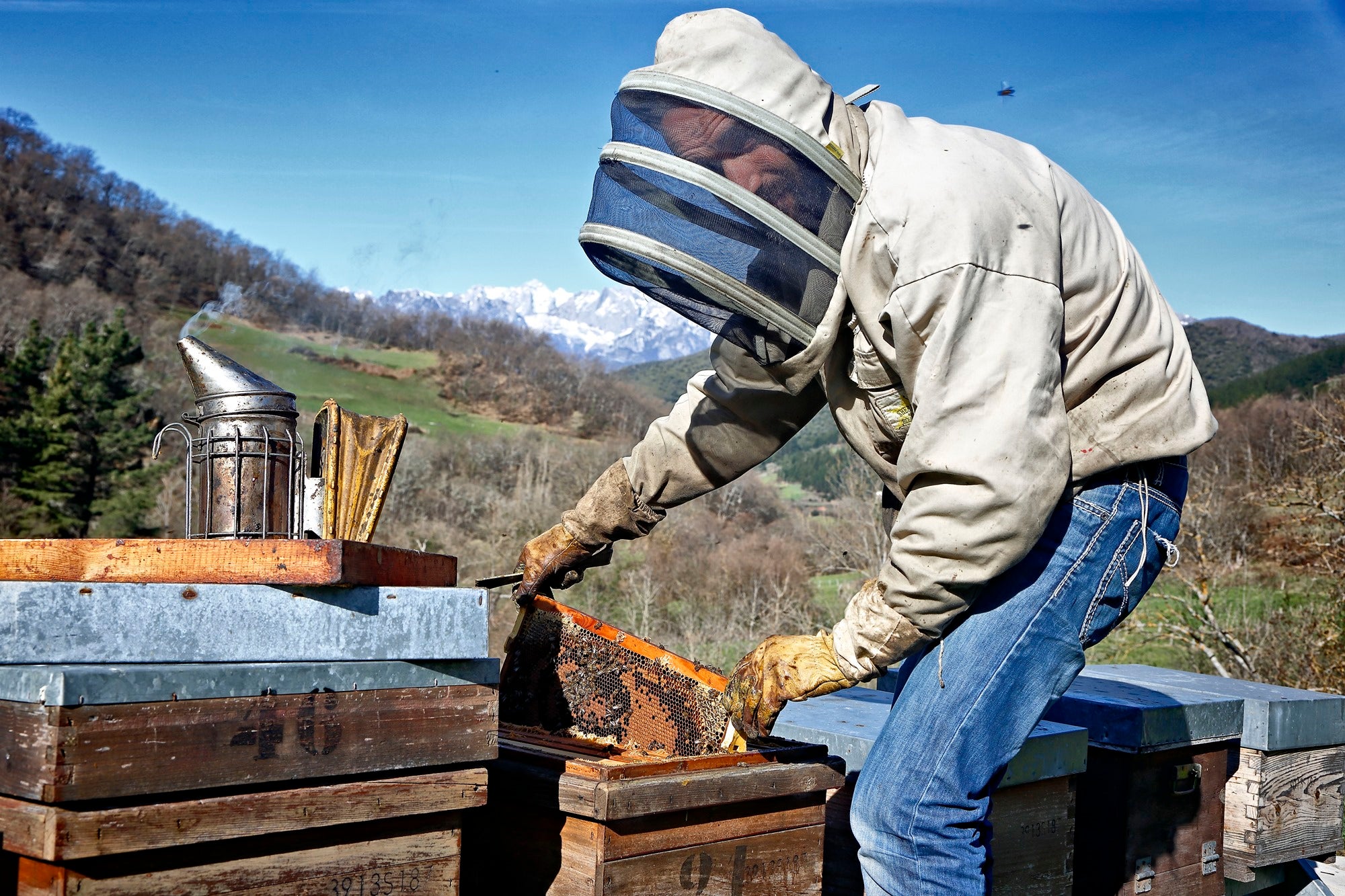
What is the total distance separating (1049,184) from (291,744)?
6.16 feet

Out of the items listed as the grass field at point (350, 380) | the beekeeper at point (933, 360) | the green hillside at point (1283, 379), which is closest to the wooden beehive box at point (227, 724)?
the beekeeper at point (933, 360)

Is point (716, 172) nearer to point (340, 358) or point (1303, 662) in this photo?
point (1303, 662)

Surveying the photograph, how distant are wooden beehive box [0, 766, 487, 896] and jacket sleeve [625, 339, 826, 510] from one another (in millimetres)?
1181

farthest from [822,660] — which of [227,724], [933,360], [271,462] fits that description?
[271,462]

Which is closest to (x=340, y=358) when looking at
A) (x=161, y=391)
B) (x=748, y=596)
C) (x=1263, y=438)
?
(x=161, y=391)

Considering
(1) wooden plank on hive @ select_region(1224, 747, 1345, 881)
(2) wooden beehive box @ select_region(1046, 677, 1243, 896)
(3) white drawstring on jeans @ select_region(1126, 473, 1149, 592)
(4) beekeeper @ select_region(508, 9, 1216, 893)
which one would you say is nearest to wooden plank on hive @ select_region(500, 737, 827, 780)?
(4) beekeeper @ select_region(508, 9, 1216, 893)

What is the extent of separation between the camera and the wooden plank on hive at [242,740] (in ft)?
5.38

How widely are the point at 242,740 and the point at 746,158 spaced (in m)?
1.47

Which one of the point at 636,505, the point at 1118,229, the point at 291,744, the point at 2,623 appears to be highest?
the point at 1118,229

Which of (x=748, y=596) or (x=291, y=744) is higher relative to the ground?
(x=291, y=744)

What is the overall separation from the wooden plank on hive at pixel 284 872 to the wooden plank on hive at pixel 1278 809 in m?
2.92

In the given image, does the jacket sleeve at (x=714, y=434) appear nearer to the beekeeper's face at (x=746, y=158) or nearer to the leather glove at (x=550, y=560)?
the leather glove at (x=550, y=560)

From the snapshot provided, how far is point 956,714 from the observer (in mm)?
2137

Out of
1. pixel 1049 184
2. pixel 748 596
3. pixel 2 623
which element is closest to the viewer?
pixel 2 623
